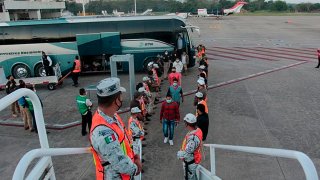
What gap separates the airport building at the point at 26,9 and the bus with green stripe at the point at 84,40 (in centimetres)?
3747

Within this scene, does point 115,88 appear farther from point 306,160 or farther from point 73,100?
point 73,100

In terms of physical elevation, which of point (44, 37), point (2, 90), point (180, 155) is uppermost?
point (44, 37)

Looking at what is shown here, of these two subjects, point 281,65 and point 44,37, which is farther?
point 281,65

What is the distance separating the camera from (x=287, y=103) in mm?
13016

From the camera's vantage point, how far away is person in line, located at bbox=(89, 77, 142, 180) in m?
2.90

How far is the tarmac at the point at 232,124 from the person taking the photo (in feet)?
→ 26.0

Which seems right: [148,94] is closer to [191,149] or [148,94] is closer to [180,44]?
[191,149]

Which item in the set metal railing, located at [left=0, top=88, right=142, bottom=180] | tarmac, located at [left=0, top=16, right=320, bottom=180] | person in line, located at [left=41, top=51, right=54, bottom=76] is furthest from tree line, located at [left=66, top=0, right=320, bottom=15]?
metal railing, located at [left=0, top=88, right=142, bottom=180]

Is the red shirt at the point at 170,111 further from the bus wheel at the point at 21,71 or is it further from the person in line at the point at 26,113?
the bus wheel at the point at 21,71

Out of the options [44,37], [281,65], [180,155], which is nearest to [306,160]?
[180,155]

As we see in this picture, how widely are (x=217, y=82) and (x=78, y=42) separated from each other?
8.37 m

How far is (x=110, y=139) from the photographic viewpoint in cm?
289

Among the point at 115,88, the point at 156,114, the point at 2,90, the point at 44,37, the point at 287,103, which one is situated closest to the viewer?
the point at 115,88

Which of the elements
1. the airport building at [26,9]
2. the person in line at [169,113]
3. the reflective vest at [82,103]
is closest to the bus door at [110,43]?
the reflective vest at [82,103]
